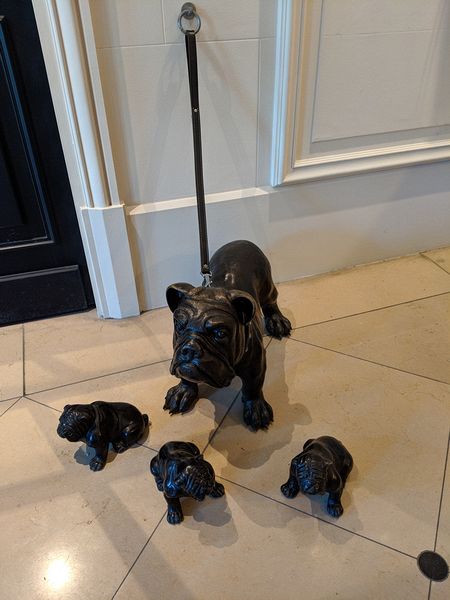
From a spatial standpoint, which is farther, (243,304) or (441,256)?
(441,256)

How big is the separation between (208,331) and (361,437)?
1.76 ft

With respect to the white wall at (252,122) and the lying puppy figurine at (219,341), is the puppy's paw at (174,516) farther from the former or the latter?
the white wall at (252,122)

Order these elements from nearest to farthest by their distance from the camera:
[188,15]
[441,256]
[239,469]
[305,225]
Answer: [239,469] < [188,15] < [305,225] < [441,256]

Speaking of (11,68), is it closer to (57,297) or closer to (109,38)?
(109,38)

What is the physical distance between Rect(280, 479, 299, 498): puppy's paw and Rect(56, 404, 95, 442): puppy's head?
1.49ft

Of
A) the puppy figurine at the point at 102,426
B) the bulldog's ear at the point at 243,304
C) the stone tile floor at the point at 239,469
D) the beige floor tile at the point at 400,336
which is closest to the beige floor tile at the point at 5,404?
the stone tile floor at the point at 239,469

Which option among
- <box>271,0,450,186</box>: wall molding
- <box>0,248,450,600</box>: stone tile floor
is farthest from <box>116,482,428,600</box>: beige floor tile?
<box>271,0,450,186</box>: wall molding

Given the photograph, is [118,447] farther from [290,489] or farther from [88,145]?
[88,145]

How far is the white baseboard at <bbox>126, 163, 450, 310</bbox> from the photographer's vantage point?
150 cm

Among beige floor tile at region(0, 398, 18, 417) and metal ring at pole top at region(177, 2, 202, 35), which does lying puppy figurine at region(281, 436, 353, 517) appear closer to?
beige floor tile at region(0, 398, 18, 417)

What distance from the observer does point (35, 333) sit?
1527mm

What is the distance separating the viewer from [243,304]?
0.89m

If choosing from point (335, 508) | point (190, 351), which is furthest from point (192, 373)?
point (335, 508)

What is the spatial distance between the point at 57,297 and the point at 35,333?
0.14 m
